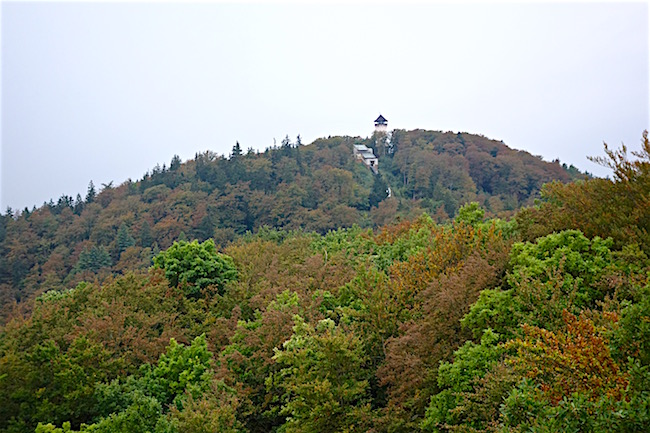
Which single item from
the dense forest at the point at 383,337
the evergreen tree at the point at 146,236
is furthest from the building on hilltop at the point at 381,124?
the dense forest at the point at 383,337

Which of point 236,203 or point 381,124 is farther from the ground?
point 381,124

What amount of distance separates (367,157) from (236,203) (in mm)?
20959

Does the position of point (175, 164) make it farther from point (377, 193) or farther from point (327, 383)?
point (327, 383)

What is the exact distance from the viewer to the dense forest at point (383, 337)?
6156 millimetres

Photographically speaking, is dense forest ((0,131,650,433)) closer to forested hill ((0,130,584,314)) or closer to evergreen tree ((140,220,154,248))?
forested hill ((0,130,584,314))

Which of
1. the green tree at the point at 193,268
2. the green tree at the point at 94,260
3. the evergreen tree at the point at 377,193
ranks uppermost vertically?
the evergreen tree at the point at 377,193

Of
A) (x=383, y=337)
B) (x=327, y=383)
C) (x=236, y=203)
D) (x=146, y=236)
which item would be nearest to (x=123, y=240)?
(x=146, y=236)

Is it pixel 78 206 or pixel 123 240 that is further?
pixel 78 206

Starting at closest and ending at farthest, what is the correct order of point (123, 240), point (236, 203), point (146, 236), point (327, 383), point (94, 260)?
point (327, 383), point (94, 260), point (123, 240), point (146, 236), point (236, 203)

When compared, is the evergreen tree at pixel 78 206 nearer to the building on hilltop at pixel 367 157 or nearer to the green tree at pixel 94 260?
the green tree at pixel 94 260

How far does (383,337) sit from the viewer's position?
37.8ft

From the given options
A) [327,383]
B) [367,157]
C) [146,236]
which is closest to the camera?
[327,383]

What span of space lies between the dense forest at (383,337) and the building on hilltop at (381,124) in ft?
162

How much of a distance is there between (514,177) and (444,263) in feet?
169
